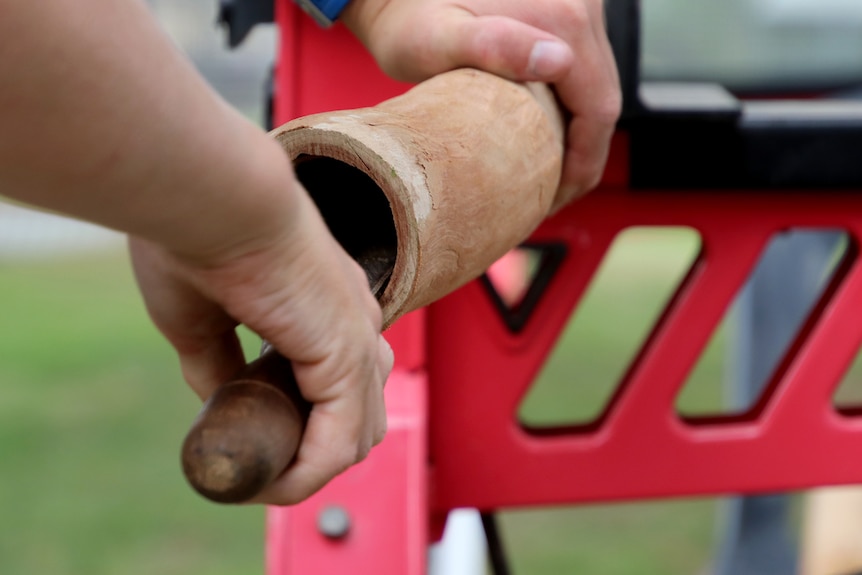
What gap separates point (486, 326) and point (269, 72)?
308mm

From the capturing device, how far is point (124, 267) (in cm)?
415

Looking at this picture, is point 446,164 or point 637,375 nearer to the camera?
point 446,164

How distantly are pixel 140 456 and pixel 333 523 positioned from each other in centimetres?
191

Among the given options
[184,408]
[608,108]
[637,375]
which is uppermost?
[608,108]

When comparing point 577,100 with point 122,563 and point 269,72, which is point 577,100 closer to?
point 269,72

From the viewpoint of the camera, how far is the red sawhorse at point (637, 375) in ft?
2.44

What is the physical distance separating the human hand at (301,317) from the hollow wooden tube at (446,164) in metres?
0.04

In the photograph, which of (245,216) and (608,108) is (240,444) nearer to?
(245,216)

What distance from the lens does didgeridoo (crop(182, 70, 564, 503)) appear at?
0.34 meters

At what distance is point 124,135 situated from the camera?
0.97 feet

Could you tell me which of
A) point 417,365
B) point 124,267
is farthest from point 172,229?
point 124,267

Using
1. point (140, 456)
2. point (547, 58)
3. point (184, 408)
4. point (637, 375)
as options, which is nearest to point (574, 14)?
point (547, 58)

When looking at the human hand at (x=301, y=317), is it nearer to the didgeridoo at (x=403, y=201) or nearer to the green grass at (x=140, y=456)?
the didgeridoo at (x=403, y=201)

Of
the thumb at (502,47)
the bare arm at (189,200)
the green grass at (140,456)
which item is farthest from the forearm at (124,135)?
the green grass at (140,456)
